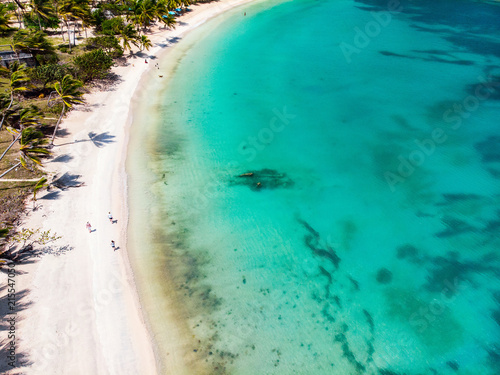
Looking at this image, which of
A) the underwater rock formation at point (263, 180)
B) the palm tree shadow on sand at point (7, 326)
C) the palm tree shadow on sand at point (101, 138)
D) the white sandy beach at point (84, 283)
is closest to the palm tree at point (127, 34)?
the palm tree shadow on sand at point (101, 138)

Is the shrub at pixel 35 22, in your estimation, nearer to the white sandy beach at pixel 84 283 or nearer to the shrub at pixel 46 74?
the shrub at pixel 46 74

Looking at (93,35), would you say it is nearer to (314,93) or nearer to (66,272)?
(314,93)

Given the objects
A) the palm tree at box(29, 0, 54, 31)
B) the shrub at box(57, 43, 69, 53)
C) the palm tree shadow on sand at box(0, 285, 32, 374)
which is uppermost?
the palm tree at box(29, 0, 54, 31)

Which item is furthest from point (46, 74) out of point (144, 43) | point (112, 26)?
point (112, 26)

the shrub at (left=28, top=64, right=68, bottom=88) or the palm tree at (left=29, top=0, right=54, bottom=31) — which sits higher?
the palm tree at (left=29, top=0, right=54, bottom=31)

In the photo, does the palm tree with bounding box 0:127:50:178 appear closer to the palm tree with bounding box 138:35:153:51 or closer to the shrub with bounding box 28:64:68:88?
the shrub with bounding box 28:64:68:88

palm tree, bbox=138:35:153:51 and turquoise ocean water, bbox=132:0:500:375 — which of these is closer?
turquoise ocean water, bbox=132:0:500:375

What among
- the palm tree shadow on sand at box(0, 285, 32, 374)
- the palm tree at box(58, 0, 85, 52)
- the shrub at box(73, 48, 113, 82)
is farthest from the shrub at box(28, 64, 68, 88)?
the palm tree shadow on sand at box(0, 285, 32, 374)
